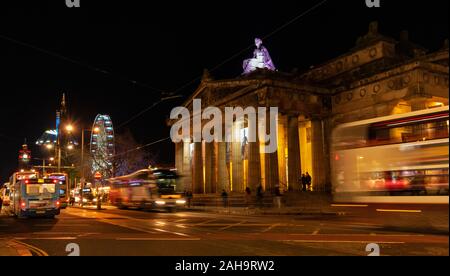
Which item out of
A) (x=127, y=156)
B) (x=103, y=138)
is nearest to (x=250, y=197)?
(x=127, y=156)

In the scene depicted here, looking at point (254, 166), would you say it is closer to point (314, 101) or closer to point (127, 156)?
point (314, 101)

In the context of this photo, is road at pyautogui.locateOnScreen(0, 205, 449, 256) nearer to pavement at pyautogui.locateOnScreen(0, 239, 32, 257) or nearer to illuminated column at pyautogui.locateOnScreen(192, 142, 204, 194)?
pavement at pyautogui.locateOnScreen(0, 239, 32, 257)

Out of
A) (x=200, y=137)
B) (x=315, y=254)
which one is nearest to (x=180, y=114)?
(x=200, y=137)

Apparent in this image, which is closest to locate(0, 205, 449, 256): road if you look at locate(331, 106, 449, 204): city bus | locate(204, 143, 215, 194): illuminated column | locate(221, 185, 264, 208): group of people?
locate(331, 106, 449, 204): city bus

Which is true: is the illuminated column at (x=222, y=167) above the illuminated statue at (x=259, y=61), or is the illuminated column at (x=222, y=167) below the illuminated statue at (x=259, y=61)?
below

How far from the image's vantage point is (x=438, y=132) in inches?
524

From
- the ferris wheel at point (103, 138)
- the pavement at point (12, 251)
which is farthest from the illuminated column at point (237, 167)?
the ferris wheel at point (103, 138)

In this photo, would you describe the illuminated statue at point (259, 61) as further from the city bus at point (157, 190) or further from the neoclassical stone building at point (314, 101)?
the city bus at point (157, 190)

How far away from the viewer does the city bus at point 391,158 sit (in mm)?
13383

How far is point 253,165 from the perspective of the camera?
41188 mm

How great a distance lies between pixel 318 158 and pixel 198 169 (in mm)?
14948

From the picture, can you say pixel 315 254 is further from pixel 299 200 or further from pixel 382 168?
pixel 299 200

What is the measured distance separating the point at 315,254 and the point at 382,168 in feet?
19.9

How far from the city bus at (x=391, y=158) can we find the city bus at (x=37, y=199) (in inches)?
714
